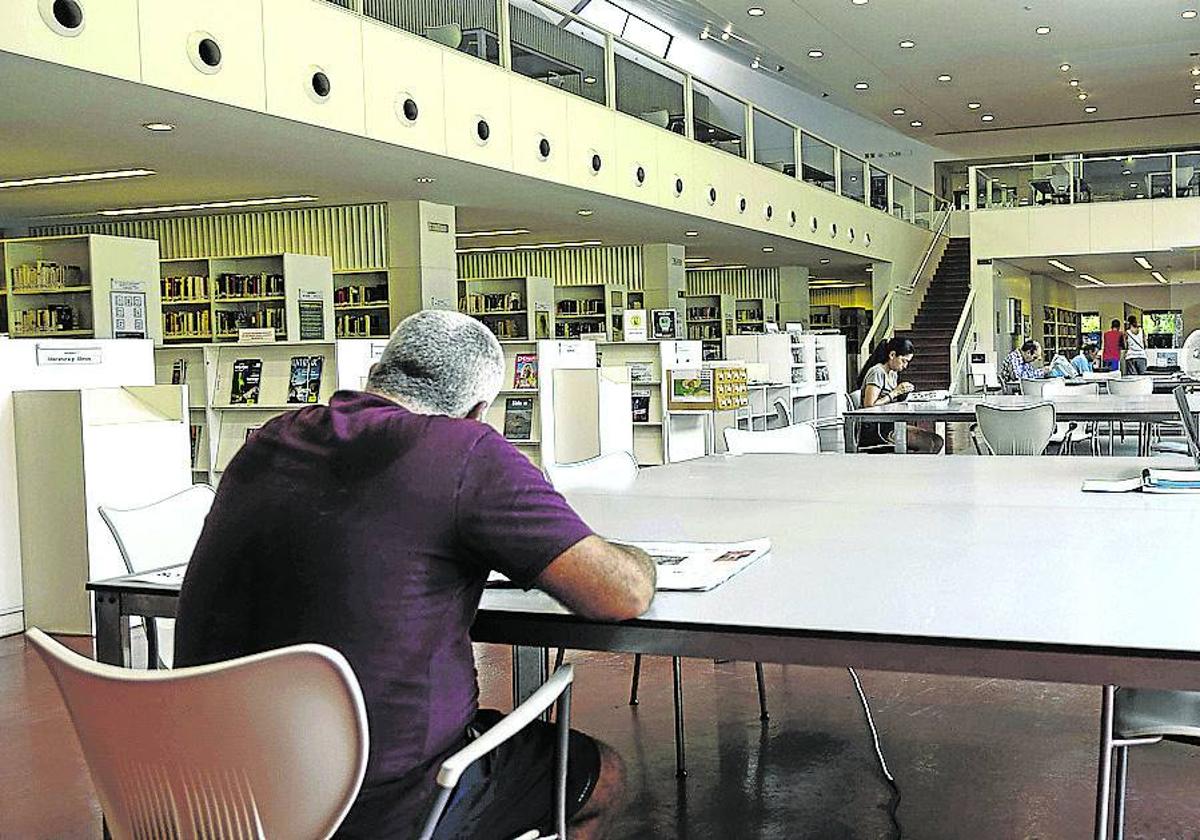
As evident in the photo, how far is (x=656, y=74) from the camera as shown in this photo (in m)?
13.1

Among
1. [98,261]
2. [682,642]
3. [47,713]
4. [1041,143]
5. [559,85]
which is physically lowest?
[47,713]

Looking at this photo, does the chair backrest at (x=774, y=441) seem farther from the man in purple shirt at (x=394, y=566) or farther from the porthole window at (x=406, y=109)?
the porthole window at (x=406, y=109)

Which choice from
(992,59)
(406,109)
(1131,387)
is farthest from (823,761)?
(992,59)

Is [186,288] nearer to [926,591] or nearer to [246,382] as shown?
[246,382]

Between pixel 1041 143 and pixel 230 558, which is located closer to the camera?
pixel 230 558

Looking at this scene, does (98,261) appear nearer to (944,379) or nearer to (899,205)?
(944,379)

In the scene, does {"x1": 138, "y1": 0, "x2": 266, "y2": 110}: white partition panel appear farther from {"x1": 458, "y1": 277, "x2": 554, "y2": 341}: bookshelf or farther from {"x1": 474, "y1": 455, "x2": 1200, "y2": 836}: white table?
{"x1": 458, "y1": 277, "x2": 554, "y2": 341}: bookshelf

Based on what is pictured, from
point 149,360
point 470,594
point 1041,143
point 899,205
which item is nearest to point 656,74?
point 149,360

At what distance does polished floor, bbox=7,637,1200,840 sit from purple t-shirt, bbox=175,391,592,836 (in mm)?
1296

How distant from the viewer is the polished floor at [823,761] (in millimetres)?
2895

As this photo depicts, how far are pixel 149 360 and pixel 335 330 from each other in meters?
6.48

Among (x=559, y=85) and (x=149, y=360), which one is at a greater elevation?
(x=559, y=85)

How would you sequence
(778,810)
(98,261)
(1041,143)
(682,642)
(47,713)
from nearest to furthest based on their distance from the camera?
(682,642)
(778,810)
(47,713)
(98,261)
(1041,143)

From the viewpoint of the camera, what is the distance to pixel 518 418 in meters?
9.99
